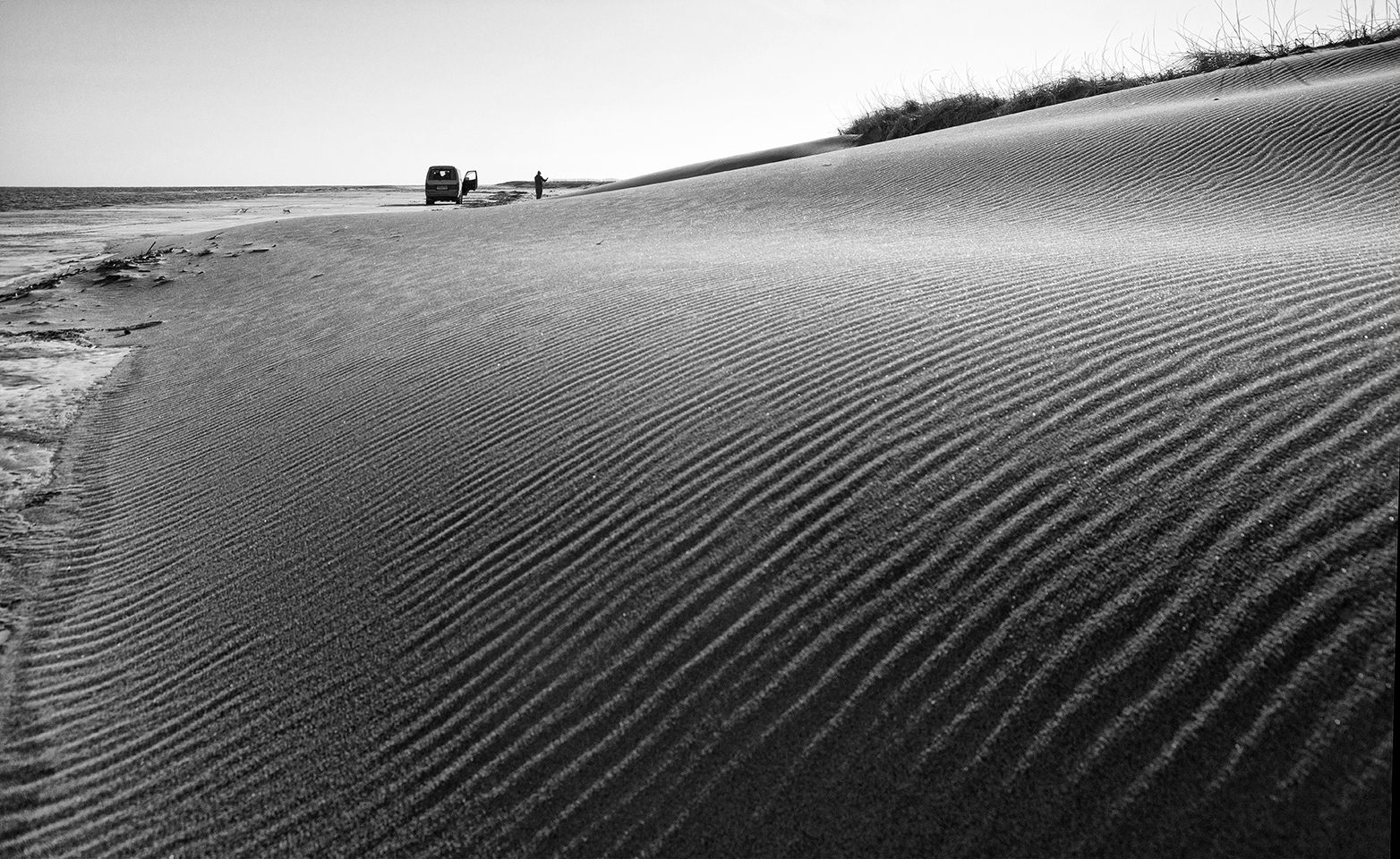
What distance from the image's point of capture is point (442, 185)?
29984mm

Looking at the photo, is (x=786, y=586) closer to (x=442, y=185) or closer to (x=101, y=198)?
(x=442, y=185)

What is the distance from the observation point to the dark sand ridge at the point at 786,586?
5.61 feet

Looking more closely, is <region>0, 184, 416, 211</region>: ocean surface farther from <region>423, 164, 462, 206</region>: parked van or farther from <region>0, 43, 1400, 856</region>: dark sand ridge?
<region>0, 43, 1400, 856</region>: dark sand ridge

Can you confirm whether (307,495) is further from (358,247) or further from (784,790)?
(358,247)

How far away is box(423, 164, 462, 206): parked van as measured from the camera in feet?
97.8

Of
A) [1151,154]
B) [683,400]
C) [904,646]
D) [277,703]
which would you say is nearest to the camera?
[904,646]

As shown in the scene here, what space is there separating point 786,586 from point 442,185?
1196 inches

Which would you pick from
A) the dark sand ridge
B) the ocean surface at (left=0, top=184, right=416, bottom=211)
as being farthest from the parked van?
the dark sand ridge

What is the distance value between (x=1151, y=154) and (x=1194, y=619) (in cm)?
683

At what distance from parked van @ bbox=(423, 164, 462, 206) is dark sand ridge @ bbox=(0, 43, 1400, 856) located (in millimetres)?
26780

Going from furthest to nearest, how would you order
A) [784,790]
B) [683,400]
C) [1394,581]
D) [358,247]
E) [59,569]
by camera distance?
[358,247] < [59,569] < [683,400] < [784,790] < [1394,581]

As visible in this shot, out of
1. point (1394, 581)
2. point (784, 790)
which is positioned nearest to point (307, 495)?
point (784, 790)

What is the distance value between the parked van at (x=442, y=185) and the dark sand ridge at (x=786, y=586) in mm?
26780

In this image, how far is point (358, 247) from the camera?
10.9m
